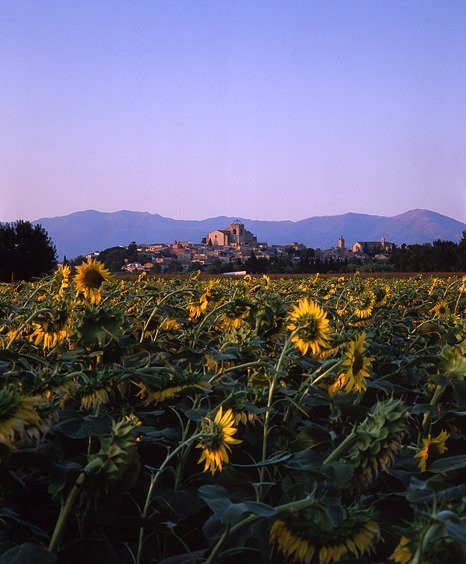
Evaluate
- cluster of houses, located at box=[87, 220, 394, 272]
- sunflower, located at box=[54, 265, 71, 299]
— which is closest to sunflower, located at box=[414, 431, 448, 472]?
sunflower, located at box=[54, 265, 71, 299]

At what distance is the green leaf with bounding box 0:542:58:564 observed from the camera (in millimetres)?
1320

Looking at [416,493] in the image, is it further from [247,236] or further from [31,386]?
[247,236]

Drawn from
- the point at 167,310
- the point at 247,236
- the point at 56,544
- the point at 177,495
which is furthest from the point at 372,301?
the point at 247,236

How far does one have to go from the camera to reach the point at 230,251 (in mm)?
101438

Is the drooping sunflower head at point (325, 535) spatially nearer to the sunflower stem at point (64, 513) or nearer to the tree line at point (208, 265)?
the sunflower stem at point (64, 513)

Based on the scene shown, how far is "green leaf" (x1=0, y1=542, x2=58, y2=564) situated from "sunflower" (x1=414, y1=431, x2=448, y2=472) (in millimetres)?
1069

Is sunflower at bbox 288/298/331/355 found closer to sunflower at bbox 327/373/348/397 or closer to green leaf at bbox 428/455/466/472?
sunflower at bbox 327/373/348/397

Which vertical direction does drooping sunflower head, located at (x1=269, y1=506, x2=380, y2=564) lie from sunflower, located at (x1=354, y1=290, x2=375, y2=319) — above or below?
below

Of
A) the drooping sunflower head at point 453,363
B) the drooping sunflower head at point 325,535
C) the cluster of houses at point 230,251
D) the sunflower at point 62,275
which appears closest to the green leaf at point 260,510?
the drooping sunflower head at point 325,535

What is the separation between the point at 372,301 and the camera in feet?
16.5

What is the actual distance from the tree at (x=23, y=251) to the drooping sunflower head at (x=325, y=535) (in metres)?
49.8

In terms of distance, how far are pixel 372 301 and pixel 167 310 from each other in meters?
1.81

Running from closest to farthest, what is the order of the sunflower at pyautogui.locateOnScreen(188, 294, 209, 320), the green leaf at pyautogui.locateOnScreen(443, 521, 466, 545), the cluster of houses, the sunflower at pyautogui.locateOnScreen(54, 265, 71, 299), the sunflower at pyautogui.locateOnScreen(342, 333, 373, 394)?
1. the green leaf at pyautogui.locateOnScreen(443, 521, 466, 545)
2. the sunflower at pyautogui.locateOnScreen(342, 333, 373, 394)
3. the sunflower at pyautogui.locateOnScreen(54, 265, 71, 299)
4. the sunflower at pyautogui.locateOnScreen(188, 294, 209, 320)
5. the cluster of houses

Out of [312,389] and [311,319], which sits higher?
[311,319]
